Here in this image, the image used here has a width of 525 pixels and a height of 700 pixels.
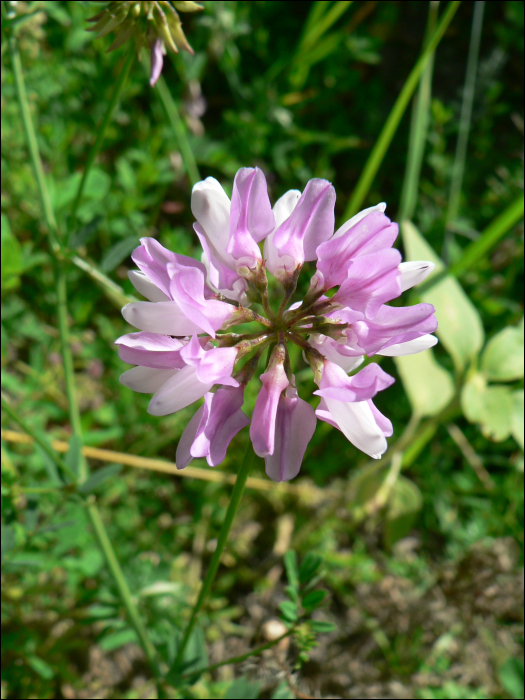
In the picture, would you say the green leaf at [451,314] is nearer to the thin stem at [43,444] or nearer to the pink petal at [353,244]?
the pink petal at [353,244]

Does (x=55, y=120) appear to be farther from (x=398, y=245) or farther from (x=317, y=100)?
(x=398, y=245)

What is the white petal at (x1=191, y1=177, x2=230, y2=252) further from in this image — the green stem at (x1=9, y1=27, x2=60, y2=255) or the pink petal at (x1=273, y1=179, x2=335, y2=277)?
the green stem at (x1=9, y1=27, x2=60, y2=255)

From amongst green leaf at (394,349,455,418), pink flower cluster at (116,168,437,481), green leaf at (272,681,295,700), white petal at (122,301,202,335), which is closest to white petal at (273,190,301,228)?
pink flower cluster at (116,168,437,481)

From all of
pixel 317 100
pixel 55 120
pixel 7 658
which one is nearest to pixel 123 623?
pixel 7 658

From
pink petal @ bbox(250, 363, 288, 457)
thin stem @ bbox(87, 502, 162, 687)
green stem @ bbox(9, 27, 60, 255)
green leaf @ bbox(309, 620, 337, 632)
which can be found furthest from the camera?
thin stem @ bbox(87, 502, 162, 687)

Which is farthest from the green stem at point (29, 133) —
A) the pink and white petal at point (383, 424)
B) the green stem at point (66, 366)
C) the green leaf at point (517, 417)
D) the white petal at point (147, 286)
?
the green leaf at point (517, 417)
